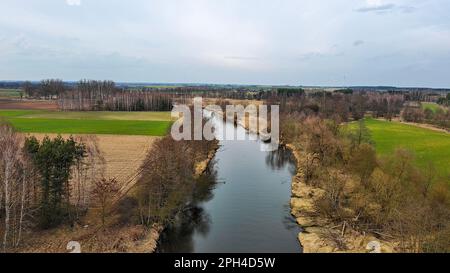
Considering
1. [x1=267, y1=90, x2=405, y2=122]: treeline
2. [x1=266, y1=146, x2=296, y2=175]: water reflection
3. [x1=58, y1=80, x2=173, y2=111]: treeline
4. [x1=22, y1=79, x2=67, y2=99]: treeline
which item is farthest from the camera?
[x1=22, y1=79, x2=67, y2=99]: treeline

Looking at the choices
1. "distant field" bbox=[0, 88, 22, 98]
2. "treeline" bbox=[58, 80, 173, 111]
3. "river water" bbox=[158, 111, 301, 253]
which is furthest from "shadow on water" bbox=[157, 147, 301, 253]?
"distant field" bbox=[0, 88, 22, 98]

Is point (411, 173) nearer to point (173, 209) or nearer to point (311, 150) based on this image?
point (311, 150)

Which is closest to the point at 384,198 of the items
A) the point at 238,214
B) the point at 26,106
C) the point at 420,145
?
the point at 238,214

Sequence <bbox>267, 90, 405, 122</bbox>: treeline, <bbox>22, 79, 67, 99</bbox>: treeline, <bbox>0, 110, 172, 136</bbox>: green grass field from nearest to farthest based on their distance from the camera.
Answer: <bbox>0, 110, 172, 136</bbox>: green grass field, <bbox>267, 90, 405, 122</bbox>: treeline, <bbox>22, 79, 67, 99</bbox>: treeline

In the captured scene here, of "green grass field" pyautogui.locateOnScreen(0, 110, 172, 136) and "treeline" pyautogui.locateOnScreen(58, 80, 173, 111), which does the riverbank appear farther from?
"treeline" pyautogui.locateOnScreen(58, 80, 173, 111)

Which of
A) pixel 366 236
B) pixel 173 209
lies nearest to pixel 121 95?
pixel 173 209

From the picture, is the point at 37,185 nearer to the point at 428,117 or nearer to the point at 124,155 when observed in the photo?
the point at 124,155
